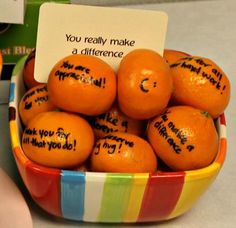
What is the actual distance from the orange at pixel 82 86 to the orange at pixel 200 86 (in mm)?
70

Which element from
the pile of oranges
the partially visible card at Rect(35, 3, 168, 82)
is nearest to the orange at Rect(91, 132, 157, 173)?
the pile of oranges

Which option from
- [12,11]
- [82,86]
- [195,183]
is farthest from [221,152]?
[12,11]

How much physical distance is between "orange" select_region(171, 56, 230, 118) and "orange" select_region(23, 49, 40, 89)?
0.50 ft

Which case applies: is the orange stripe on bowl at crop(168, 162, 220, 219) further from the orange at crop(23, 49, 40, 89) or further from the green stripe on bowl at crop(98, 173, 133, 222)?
the orange at crop(23, 49, 40, 89)

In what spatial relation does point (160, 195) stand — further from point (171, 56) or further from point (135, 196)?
point (171, 56)

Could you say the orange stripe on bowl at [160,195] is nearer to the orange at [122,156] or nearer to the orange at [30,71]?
the orange at [122,156]

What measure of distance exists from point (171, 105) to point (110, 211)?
0.41ft

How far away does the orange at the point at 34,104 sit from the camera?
0.50m

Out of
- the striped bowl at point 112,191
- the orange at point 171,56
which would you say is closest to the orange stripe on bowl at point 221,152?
the striped bowl at point 112,191

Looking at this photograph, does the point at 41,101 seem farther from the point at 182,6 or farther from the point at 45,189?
the point at 182,6

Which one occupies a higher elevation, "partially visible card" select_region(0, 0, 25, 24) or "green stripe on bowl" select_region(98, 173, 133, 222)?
"partially visible card" select_region(0, 0, 25, 24)

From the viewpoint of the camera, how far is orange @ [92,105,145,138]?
0.49 meters

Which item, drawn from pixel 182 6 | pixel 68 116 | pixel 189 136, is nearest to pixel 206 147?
pixel 189 136

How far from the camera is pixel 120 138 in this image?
1.52 feet
